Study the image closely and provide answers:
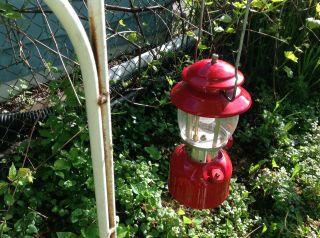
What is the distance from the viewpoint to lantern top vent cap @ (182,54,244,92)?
131 centimetres

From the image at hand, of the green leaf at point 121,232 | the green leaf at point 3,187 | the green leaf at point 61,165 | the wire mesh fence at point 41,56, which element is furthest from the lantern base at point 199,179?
the wire mesh fence at point 41,56

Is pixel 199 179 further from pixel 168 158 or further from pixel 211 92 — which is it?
pixel 168 158

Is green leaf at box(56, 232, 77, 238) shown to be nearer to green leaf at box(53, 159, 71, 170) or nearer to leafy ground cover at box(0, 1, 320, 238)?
leafy ground cover at box(0, 1, 320, 238)

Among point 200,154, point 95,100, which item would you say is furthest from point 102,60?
point 200,154

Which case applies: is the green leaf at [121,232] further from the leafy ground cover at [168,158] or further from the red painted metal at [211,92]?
the red painted metal at [211,92]

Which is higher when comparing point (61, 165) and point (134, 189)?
point (61, 165)

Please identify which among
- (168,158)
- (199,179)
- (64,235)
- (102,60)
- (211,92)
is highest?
(102,60)

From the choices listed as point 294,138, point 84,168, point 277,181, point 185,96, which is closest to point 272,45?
point 294,138

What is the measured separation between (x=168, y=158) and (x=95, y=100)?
5.11ft

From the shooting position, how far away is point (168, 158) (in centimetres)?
268

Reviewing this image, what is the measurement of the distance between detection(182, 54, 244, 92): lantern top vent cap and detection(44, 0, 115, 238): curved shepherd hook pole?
31 cm

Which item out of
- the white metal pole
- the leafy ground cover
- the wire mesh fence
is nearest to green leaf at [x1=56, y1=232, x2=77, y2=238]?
the leafy ground cover

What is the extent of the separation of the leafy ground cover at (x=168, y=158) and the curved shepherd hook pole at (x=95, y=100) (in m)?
0.39

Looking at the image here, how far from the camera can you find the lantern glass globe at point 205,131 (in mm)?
1632
